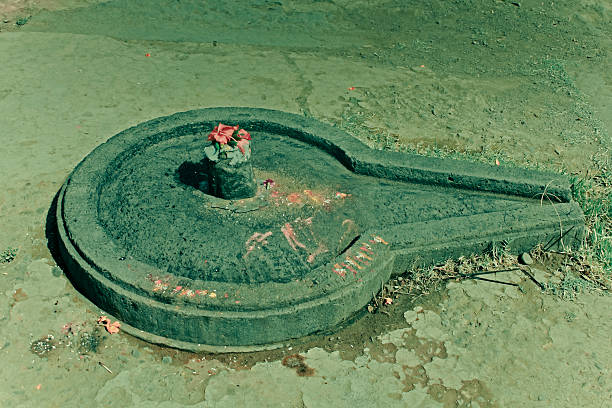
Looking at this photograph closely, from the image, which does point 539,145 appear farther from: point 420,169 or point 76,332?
point 76,332

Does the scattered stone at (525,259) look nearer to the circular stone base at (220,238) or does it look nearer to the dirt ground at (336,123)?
the dirt ground at (336,123)

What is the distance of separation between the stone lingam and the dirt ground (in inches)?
11.1

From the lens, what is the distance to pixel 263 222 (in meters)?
5.00

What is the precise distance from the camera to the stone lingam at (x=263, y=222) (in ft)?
14.2

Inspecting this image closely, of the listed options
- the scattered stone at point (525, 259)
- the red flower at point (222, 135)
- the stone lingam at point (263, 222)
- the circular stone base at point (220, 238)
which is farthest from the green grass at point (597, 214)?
→ the red flower at point (222, 135)

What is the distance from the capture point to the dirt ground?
13.6 ft

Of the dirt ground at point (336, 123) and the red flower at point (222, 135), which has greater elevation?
the red flower at point (222, 135)

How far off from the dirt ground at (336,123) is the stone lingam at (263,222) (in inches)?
11.1

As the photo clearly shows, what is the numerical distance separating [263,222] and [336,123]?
246 centimetres

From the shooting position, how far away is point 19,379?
4.11 meters

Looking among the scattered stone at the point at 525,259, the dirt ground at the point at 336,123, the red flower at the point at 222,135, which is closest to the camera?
the dirt ground at the point at 336,123

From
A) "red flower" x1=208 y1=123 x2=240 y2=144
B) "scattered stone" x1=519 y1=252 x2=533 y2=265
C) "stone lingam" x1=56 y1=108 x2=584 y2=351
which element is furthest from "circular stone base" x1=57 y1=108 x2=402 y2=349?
"scattered stone" x1=519 y1=252 x2=533 y2=265

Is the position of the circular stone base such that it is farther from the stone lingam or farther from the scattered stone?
the scattered stone

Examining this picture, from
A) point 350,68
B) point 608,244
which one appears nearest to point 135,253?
point 608,244
